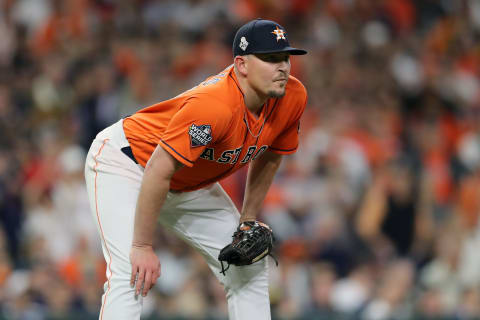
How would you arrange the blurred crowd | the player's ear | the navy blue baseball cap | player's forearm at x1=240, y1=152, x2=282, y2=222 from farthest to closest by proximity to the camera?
the blurred crowd → player's forearm at x1=240, y1=152, x2=282, y2=222 → the player's ear → the navy blue baseball cap

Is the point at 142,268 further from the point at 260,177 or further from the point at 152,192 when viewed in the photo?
the point at 260,177

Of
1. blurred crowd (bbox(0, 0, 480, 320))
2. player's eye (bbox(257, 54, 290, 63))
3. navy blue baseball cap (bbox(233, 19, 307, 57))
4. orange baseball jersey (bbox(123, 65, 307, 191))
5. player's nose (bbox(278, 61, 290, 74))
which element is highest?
navy blue baseball cap (bbox(233, 19, 307, 57))

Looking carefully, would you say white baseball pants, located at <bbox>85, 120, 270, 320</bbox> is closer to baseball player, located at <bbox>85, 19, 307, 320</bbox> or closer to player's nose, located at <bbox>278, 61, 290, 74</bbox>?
baseball player, located at <bbox>85, 19, 307, 320</bbox>

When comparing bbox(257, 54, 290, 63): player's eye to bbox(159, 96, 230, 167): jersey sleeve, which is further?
bbox(257, 54, 290, 63): player's eye

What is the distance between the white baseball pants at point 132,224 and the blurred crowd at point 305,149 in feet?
7.65

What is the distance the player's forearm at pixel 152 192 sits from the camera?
138 inches

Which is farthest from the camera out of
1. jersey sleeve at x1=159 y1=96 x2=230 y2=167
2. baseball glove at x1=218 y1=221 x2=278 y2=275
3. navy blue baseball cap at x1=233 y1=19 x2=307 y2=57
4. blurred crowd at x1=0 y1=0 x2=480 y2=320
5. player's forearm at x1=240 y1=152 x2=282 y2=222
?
blurred crowd at x1=0 y1=0 x2=480 y2=320

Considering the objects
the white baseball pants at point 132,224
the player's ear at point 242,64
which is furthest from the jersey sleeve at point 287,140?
the player's ear at point 242,64

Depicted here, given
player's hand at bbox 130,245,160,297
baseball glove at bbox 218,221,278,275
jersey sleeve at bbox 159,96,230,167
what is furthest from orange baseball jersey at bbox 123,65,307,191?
player's hand at bbox 130,245,160,297

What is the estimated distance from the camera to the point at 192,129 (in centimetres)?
346

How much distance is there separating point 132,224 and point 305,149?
4442mm

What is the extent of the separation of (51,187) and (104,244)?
13.5ft

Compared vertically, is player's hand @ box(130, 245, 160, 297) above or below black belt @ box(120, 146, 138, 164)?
below

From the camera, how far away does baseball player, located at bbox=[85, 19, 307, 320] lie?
353 cm
